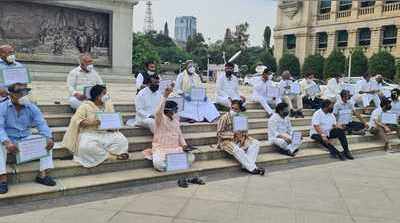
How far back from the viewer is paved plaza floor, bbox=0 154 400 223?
5484 millimetres

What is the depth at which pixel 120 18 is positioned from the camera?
746 inches

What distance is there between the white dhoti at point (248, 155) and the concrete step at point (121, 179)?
0.57ft

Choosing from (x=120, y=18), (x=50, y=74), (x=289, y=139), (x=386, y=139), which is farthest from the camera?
(x=120, y=18)

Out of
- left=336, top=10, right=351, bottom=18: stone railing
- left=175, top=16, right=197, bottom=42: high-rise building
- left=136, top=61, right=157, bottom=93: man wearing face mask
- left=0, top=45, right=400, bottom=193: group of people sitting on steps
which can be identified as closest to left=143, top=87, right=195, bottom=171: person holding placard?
left=0, top=45, right=400, bottom=193: group of people sitting on steps

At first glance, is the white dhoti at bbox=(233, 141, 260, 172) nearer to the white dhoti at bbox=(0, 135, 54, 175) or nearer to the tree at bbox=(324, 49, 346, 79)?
the white dhoti at bbox=(0, 135, 54, 175)

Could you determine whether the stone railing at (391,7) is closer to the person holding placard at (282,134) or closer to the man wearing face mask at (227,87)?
the man wearing face mask at (227,87)

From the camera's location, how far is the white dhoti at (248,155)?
318 inches

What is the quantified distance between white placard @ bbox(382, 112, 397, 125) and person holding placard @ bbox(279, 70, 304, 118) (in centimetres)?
219

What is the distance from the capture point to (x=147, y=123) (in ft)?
27.6

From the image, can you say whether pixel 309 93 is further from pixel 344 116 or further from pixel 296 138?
pixel 296 138

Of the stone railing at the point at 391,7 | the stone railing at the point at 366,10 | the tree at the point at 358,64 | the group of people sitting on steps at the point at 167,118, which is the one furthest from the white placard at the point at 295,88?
the stone railing at the point at 366,10

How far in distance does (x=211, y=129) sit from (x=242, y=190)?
122 inches

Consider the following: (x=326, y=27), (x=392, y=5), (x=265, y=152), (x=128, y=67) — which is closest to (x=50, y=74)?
(x=128, y=67)

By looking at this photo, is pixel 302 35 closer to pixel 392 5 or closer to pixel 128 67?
pixel 392 5
